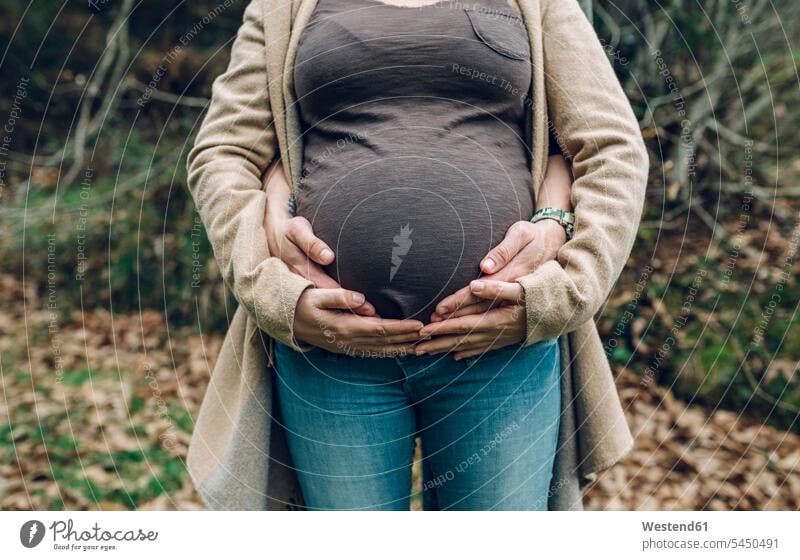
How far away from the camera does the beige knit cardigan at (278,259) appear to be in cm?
110

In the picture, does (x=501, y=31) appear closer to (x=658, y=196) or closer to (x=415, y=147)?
(x=415, y=147)

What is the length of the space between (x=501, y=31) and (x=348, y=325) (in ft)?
1.88

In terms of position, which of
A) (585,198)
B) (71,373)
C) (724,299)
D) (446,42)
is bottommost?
(71,373)

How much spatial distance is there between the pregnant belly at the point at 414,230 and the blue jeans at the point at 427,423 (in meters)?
0.11

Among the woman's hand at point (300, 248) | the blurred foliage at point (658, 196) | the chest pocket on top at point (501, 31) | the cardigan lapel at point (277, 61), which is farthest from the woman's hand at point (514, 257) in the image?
the blurred foliage at point (658, 196)

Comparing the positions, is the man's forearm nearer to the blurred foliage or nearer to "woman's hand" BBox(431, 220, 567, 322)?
"woman's hand" BBox(431, 220, 567, 322)

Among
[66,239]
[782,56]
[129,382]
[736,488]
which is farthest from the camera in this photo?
[66,239]

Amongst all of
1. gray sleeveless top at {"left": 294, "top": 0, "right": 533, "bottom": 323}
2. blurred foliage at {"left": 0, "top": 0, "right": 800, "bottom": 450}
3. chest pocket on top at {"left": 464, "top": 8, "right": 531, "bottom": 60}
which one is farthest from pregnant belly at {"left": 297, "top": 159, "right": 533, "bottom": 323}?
blurred foliage at {"left": 0, "top": 0, "right": 800, "bottom": 450}

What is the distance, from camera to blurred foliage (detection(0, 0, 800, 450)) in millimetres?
2695

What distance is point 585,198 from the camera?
3.70 feet

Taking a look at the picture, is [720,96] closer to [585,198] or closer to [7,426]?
[585,198]

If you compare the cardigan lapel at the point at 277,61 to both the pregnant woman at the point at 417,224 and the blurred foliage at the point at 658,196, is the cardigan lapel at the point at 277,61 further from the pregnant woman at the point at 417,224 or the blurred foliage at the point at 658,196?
the blurred foliage at the point at 658,196
